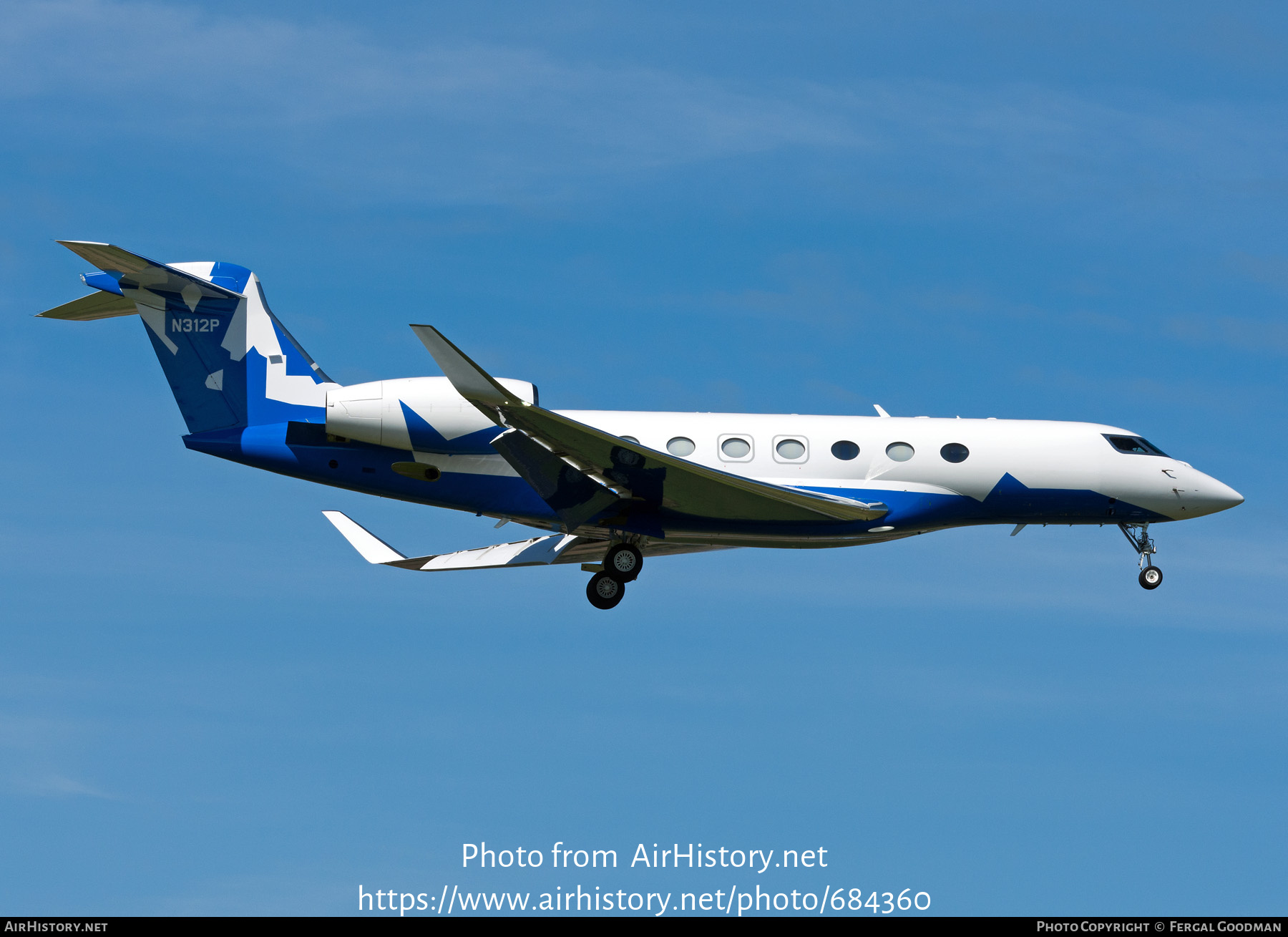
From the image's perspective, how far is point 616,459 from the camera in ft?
66.5

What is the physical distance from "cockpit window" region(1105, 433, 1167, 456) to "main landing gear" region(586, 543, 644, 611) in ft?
26.8

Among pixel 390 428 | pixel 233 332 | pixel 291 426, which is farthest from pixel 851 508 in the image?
pixel 233 332

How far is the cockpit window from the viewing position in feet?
Result: 77.0

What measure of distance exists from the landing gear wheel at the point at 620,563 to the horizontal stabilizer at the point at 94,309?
328 inches

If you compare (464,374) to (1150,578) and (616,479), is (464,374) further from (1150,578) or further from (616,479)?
(1150,578)

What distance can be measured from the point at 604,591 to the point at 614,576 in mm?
296

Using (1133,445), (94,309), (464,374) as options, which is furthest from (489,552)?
(1133,445)

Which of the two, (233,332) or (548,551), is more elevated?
(233,332)

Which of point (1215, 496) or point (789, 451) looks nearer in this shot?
point (789, 451)

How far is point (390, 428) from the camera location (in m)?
21.0

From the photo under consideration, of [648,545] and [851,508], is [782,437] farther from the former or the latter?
[648,545]

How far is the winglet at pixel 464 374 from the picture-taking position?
57.3 feet

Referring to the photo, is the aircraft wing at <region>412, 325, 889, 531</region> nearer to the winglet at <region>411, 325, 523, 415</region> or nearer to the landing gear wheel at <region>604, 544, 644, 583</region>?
the winglet at <region>411, 325, 523, 415</region>

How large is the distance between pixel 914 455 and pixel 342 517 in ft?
31.5
